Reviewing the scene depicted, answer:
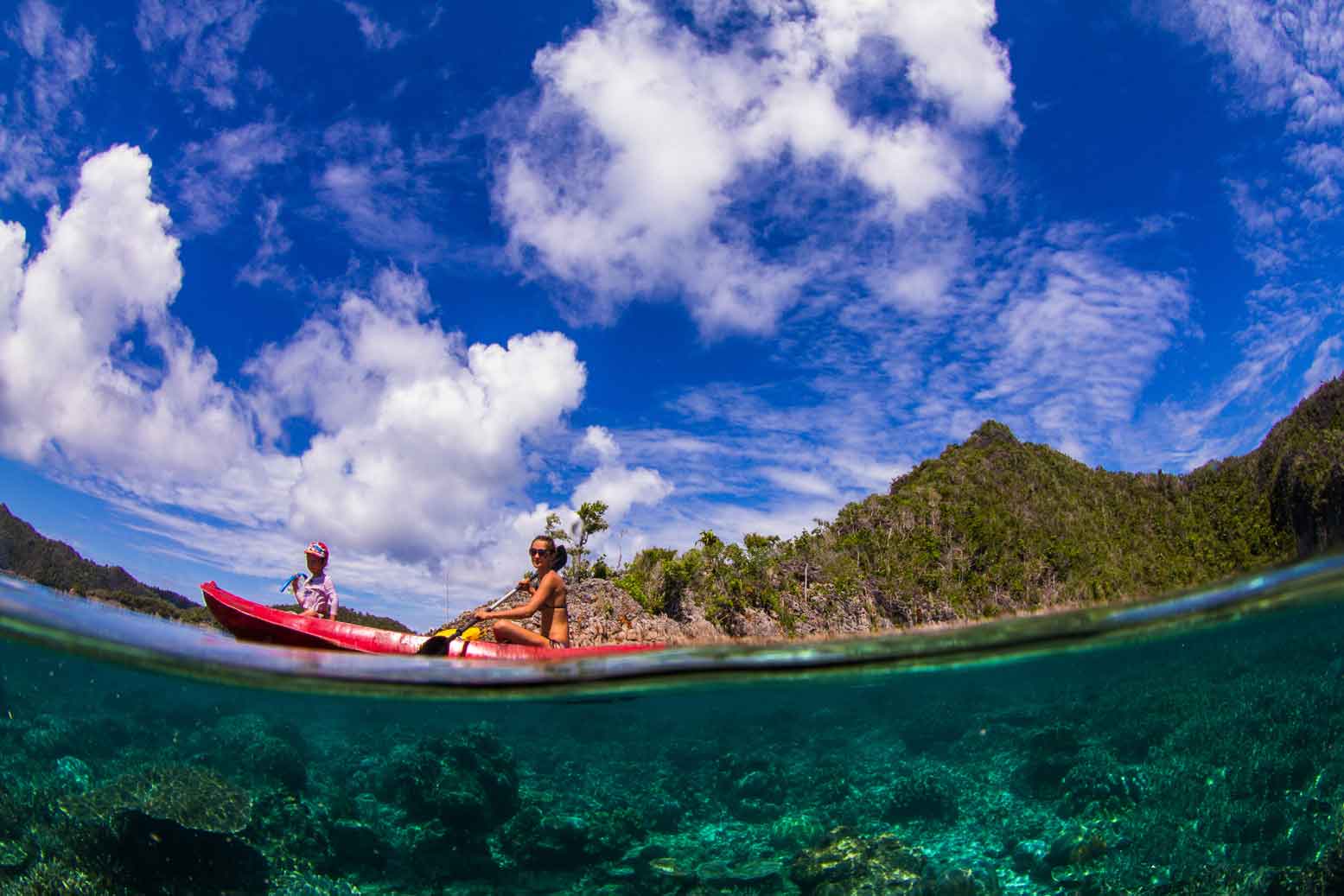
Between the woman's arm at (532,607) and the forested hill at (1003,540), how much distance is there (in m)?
11.5

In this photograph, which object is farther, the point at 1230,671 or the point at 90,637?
the point at 1230,671

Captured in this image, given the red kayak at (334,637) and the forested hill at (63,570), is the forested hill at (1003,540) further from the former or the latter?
the forested hill at (63,570)

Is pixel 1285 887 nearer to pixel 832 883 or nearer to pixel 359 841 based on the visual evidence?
pixel 832 883

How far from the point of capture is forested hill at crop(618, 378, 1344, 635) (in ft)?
89.7

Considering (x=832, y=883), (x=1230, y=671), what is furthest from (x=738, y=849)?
(x=1230, y=671)

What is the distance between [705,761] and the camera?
36.2 ft

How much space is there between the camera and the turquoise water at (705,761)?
812 centimetres

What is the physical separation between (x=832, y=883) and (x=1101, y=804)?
12.3 feet

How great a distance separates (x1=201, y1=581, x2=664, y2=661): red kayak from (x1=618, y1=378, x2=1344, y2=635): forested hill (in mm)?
11733

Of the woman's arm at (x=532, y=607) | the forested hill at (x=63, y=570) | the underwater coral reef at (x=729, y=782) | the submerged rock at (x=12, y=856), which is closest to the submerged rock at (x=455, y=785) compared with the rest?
the underwater coral reef at (x=729, y=782)

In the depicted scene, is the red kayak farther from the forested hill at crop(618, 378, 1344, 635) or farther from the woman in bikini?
the forested hill at crop(618, 378, 1344, 635)

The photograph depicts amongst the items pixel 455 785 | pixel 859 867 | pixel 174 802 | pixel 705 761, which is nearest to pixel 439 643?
pixel 455 785

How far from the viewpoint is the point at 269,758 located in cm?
985

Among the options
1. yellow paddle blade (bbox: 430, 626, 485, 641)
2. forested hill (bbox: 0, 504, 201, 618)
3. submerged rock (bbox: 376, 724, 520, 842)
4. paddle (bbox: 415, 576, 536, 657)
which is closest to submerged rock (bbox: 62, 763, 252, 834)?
submerged rock (bbox: 376, 724, 520, 842)
